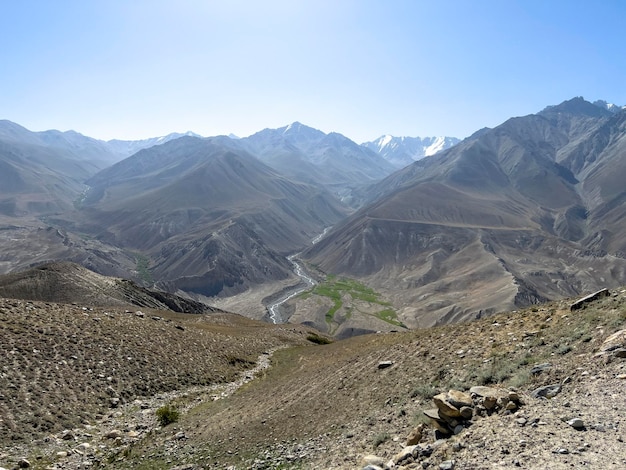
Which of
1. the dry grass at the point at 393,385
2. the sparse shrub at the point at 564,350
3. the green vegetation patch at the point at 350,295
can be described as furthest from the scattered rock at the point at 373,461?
the green vegetation patch at the point at 350,295

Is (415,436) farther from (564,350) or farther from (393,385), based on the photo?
(564,350)

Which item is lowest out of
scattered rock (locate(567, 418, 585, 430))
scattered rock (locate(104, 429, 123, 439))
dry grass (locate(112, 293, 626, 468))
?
scattered rock (locate(104, 429, 123, 439))

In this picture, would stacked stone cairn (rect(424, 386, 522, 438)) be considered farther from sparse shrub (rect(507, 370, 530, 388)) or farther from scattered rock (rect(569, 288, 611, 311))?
scattered rock (rect(569, 288, 611, 311))

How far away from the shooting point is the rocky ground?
9766 millimetres

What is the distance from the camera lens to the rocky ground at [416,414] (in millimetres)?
9766

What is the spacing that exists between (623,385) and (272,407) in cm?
1346

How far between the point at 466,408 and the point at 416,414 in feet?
8.59

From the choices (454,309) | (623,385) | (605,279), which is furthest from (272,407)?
(605,279)

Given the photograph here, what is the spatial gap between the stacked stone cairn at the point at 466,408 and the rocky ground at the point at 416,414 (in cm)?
4

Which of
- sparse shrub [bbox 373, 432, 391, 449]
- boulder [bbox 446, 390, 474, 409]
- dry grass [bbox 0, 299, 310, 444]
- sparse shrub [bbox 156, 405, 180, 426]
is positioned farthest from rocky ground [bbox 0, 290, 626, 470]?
dry grass [bbox 0, 299, 310, 444]

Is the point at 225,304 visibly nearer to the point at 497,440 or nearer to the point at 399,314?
the point at 399,314

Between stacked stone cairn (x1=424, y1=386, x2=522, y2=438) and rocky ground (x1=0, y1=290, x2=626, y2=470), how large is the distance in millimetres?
37

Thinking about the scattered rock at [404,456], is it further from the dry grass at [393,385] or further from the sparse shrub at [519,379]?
the sparse shrub at [519,379]

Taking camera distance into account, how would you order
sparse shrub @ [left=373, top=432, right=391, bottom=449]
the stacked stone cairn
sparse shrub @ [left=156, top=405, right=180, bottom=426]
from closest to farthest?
the stacked stone cairn, sparse shrub @ [left=373, top=432, right=391, bottom=449], sparse shrub @ [left=156, top=405, right=180, bottom=426]
